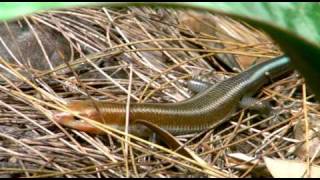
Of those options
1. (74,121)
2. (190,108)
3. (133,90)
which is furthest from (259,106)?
(74,121)

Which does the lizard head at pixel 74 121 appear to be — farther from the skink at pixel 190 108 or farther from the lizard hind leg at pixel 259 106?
the lizard hind leg at pixel 259 106

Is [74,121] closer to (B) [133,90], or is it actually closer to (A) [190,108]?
(B) [133,90]

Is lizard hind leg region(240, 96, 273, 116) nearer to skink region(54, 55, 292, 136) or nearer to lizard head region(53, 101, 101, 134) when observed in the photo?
skink region(54, 55, 292, 136)

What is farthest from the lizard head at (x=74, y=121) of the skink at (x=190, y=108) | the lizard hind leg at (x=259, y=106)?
the lizard hind leg at (x=259, y=106)

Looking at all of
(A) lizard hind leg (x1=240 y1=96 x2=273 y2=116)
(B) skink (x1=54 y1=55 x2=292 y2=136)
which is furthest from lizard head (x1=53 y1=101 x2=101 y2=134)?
(A) lizard hind leg (x1=240 y1=96 x2=273 y2=116)

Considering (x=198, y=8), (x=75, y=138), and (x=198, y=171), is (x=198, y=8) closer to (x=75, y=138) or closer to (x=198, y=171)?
(x=198, y=171)

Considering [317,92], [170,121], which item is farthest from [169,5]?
[170,121]
